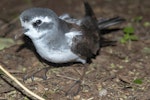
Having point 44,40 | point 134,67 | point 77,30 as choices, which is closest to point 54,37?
point 44,40

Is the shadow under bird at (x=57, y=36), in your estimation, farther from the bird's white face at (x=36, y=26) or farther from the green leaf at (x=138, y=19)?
the green leaf at (x=138, y=19)

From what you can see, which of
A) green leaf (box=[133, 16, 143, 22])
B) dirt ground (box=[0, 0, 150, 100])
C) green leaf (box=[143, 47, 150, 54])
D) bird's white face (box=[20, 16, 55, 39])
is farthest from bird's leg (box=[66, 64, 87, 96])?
green leaf (box=[133, 16, 143, 22])

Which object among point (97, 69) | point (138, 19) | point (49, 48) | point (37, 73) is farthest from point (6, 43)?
point (138, 19)

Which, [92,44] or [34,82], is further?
[92,44]

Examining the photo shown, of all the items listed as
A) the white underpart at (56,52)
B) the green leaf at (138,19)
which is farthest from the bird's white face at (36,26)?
the green leaf at (138,19)

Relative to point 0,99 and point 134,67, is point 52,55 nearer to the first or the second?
point 0,99

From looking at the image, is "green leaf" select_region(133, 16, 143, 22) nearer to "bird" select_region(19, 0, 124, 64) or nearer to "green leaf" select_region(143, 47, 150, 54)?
"green leaf" select_region(143, 47, 150, 54)

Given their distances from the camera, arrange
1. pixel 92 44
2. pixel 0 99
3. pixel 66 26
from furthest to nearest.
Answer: pixel 92 44 → pixel 66 26 → pixel 0 99

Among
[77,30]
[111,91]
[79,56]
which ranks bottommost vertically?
[111,91]
